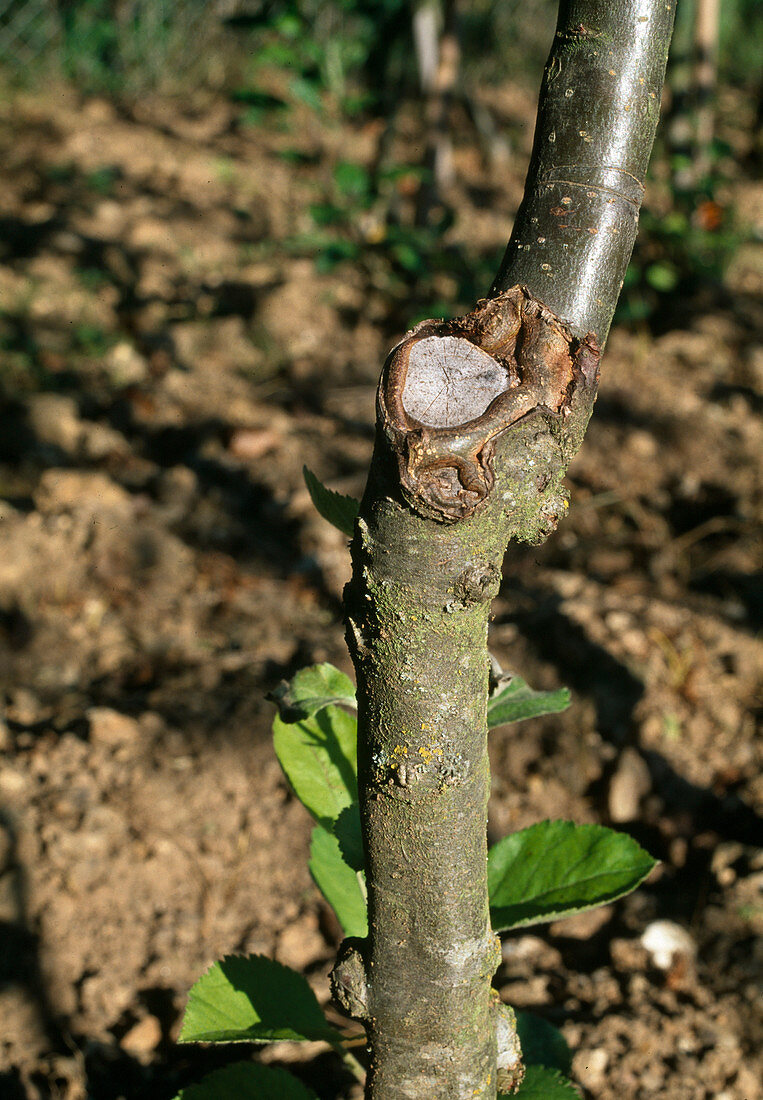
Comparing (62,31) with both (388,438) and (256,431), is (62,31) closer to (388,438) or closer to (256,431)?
(256,431)

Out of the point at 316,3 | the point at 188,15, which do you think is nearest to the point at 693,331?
the point at 316,3

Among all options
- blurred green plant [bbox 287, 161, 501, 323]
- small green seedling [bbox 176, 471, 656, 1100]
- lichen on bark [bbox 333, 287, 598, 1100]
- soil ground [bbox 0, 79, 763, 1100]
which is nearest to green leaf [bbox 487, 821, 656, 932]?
small green seedling [bbox 176, 471, 656, 1100]

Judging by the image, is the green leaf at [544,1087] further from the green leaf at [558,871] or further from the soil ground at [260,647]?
the soil ground at [260,647]

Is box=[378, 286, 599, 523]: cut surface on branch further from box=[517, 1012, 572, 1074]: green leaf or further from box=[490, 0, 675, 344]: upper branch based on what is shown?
box=[517, 1012, 572, 1074]: green leaf

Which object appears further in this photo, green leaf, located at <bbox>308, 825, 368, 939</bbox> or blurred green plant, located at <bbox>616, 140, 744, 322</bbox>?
blurred green plant, located at <bbox>616, 140, 744, 322</bbox>

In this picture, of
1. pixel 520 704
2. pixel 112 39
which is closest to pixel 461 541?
pixel 520 704

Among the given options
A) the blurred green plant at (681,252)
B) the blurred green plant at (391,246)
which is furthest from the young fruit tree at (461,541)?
the blurred green plant at (681,252)

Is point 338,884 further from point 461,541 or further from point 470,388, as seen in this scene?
point 470,388
